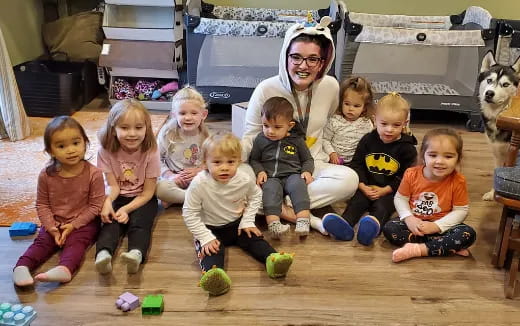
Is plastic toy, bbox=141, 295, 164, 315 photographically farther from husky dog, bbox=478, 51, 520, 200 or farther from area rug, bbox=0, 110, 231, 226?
husky dog, bbox=478, 51, 520, 200

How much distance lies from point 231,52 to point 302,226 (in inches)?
69.3

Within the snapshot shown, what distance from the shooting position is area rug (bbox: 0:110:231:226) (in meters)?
2.17

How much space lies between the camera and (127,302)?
160cm

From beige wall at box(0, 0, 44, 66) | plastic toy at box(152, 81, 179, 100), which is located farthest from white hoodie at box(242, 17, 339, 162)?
beige wall at box(0, 0, 44, 66)

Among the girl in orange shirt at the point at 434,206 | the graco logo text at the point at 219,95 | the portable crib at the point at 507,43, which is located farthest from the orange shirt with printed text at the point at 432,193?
the portable crib at the point at 507,43

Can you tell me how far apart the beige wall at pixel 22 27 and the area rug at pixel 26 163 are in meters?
0.54

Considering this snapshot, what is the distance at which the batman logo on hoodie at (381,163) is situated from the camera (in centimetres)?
224

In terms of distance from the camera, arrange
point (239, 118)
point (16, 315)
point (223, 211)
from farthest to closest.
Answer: point (239, 118) → point (223, 211) → point (16, 315)

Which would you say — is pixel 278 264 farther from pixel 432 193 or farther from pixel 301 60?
pixel 301 60

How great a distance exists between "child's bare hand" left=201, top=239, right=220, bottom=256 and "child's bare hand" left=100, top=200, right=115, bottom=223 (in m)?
0.41

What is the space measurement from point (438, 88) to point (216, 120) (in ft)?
5.18

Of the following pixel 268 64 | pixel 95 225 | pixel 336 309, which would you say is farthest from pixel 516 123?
pixel 268 64

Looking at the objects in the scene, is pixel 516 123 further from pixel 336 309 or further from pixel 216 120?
pixel 216 120

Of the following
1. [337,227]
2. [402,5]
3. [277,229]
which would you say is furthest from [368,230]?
[402,5]
